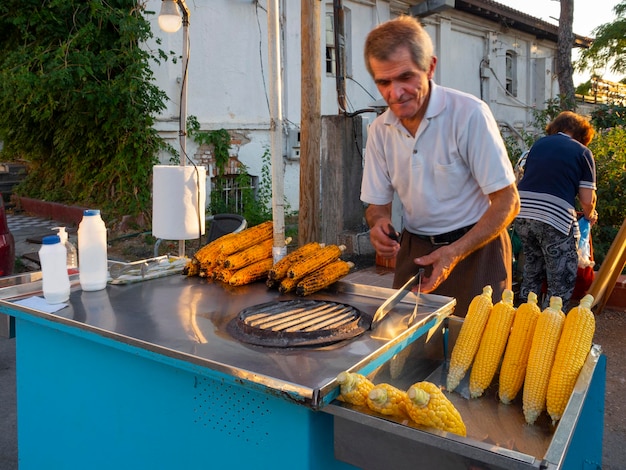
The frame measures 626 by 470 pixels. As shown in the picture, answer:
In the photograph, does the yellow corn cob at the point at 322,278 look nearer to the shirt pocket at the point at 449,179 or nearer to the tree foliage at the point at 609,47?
the shirt pocket at the point at 449,179

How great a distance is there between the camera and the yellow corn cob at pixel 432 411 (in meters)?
1.55

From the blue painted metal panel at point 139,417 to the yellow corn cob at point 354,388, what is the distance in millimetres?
122

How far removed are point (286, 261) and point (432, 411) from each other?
1.33 m

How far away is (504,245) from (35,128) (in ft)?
35.4

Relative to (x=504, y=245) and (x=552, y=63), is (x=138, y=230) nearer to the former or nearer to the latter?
(x=504, y=245)

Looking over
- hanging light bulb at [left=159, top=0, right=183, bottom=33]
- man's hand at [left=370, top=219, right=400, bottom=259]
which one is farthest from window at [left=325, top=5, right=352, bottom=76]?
man's hand at [left=370, top=219, right=400, bottom=259]

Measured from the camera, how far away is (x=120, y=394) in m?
2.20

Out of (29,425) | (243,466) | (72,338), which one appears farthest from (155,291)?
(243,466)

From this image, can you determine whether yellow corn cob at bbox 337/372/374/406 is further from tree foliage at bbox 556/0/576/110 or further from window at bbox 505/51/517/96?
window at bbox 505/51/517/96

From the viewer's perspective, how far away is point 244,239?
301 centimetres

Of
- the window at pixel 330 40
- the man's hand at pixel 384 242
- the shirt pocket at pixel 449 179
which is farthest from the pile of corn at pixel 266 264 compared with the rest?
the window at pixel 330 40

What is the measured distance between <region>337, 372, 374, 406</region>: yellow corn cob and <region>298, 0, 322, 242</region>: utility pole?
4.00 m

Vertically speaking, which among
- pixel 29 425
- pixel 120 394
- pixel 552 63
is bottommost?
pixel 29 425

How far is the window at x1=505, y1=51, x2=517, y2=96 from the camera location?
1864 centimetres
